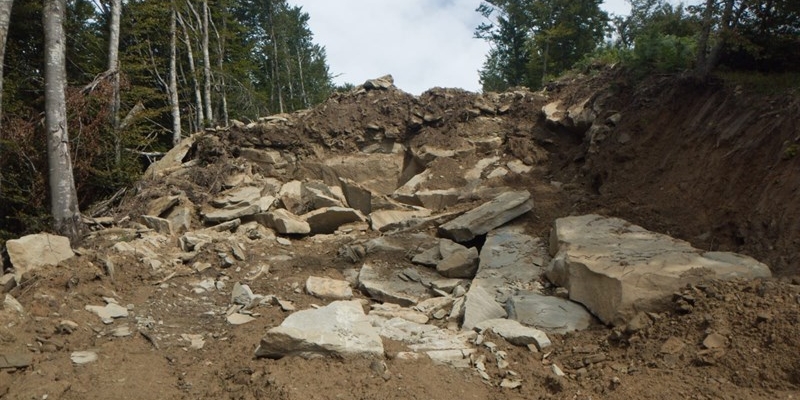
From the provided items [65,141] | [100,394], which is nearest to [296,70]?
[65,141]

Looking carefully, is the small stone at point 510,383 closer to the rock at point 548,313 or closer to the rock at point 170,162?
the rock at point 548,313

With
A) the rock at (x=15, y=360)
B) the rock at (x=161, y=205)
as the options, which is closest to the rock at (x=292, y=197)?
the rock at (x=161, y=205)

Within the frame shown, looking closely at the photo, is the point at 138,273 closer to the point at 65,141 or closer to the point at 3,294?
the point at 3,294

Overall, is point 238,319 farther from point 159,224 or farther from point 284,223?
point 159,224

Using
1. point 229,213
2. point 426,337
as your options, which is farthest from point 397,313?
point 229,213

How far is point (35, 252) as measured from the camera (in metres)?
6.13

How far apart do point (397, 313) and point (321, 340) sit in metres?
1.51

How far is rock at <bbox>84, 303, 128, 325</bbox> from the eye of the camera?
5325mm

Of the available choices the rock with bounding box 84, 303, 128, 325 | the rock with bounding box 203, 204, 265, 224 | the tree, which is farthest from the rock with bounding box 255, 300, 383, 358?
the tree

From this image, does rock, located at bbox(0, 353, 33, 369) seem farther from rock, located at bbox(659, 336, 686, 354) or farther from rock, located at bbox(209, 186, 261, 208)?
rock, located at bbox(209, 186, 261, 208)

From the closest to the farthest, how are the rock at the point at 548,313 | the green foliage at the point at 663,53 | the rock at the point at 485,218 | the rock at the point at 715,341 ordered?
the rock at the point at 715,341 → the rock at the point at 548,313 → the rock at the point at 485,218 → the green foliage at the point at 663,53

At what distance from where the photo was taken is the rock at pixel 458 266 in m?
6.78

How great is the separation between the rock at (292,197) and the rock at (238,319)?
4613 millimetres

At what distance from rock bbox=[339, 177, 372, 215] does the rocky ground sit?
42 millimetres
